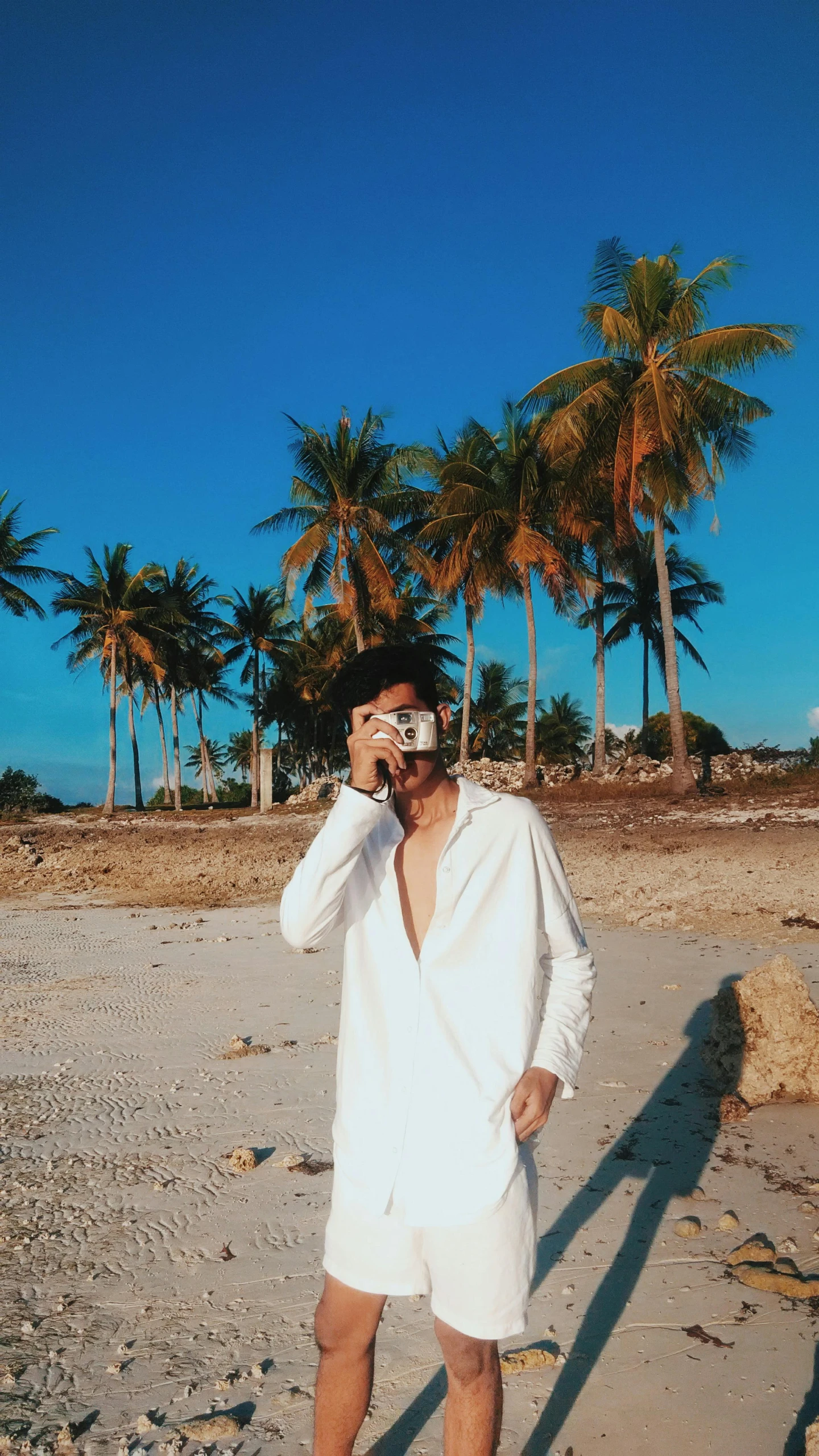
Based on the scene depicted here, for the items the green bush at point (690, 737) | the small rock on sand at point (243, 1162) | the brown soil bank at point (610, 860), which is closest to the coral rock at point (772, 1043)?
the small rock on sand at point (243, 1162)

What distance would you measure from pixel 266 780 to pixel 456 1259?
A: 24807 mm

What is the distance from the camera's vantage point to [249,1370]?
2.65m

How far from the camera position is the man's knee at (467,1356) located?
1.69 m

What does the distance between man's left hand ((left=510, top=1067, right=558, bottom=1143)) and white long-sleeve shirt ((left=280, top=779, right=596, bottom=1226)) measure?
1.2 inches

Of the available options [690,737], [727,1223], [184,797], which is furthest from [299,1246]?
[184,797]

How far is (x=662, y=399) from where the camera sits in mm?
17312

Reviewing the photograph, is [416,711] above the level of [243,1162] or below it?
above

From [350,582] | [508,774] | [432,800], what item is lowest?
[432,800]

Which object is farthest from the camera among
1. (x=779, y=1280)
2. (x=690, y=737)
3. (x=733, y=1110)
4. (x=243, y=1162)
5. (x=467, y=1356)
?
(x=690, y=737)

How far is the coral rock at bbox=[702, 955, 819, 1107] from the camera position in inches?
177

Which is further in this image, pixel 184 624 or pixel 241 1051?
pixel 184 624

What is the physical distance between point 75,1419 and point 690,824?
13.4 metres

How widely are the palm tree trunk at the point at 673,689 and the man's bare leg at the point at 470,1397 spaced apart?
54.7ft

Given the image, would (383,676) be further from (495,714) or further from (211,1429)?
(495,714)
